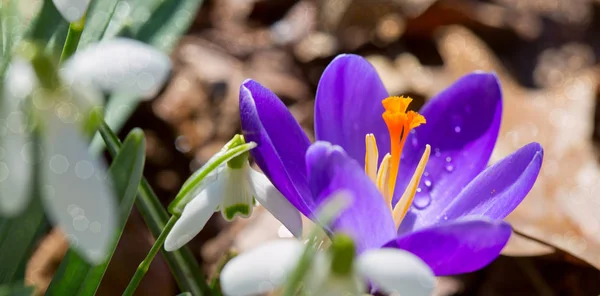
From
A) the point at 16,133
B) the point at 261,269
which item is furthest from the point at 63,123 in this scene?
the point at 261,269

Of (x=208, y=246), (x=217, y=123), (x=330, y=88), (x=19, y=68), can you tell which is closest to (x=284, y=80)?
(x=217, y=123)

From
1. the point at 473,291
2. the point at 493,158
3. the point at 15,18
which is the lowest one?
the point at 473,291

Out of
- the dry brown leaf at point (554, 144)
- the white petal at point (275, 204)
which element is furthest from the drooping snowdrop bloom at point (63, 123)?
the dry brown leaf at point (554, 144)

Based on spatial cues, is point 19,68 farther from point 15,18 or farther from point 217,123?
point 217,123

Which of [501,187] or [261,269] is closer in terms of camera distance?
[261,269]

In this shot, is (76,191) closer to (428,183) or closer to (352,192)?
(352,192)

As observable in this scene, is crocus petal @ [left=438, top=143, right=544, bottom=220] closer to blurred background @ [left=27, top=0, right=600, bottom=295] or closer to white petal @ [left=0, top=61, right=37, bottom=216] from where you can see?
blurred background @ [left=27, top=0, right=600, bottom=295]

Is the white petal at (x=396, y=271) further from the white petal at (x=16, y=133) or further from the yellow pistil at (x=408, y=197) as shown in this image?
the yellow pistil at (x=408, y=197)
